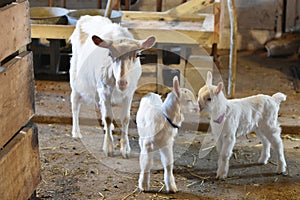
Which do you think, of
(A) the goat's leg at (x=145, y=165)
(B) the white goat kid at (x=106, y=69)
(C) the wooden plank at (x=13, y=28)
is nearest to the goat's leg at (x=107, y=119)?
(B) the white goat kid at (x=106, y=69)

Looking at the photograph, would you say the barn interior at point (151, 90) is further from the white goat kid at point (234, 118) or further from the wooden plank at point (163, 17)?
the white goat kid at point (234, 118)

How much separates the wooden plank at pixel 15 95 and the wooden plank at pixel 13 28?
3.5 inches

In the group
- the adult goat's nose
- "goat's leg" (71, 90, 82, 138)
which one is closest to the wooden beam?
"goat's leg" (71, 90, 82, 138)

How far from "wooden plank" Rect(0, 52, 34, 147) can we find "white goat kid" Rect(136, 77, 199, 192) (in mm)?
814

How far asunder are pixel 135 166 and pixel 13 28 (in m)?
1.67

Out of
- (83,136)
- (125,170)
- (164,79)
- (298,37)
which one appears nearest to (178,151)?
(125,170)

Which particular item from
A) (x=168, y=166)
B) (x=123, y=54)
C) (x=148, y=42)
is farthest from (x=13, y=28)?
(x=168, y=166)

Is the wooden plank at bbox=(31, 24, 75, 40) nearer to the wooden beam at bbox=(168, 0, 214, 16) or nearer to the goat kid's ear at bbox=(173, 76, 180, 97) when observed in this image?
the wooden beam at bbox=(168, 0, 214, 16)

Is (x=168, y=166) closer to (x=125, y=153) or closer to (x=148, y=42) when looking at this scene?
(x=125, y=153)

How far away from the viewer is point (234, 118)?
421 centimetres

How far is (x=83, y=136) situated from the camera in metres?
5.18

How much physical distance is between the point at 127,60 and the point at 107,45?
0.63 feet

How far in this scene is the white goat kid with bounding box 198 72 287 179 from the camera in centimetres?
414

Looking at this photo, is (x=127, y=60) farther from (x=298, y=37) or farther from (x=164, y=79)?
(x=298, y=37)
